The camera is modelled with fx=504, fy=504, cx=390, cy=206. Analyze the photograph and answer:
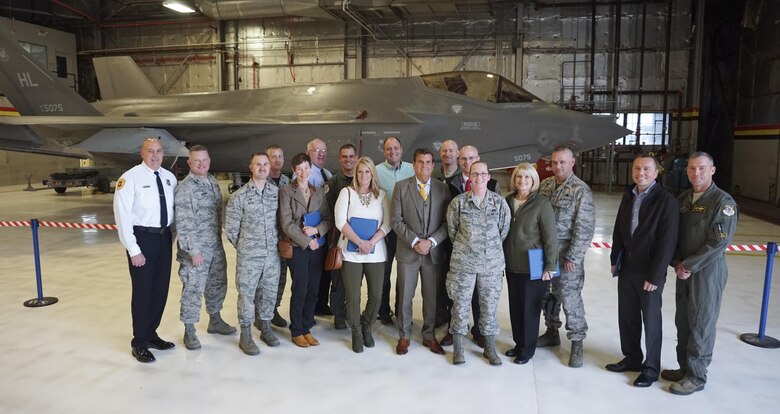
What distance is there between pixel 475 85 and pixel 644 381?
7.35 m

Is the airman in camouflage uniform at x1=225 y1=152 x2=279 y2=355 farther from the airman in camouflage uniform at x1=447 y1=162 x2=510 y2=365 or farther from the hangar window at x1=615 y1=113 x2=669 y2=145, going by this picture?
the hangar window at x1=615 y1=113 x2=669 y2=145

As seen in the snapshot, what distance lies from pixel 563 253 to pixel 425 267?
1.20 meters

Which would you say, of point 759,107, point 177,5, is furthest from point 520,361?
point 177,5

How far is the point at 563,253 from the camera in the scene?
432 cm

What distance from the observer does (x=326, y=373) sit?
423cm

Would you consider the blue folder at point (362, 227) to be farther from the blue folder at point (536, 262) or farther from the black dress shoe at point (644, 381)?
the black dress shoe at point (644, 381)

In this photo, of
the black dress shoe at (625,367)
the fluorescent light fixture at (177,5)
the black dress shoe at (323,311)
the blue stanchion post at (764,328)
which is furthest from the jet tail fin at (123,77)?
the blue stanchion post at (764,328)

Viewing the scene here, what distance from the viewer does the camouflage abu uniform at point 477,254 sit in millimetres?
4160

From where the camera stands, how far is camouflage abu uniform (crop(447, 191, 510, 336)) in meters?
4.16

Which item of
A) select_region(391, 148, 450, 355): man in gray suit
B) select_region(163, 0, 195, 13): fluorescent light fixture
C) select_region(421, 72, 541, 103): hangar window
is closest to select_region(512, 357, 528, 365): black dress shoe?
select_region(391, 148, 450, 355): man in gray suit

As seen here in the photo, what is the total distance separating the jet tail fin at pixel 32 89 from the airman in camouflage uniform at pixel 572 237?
11.1 m

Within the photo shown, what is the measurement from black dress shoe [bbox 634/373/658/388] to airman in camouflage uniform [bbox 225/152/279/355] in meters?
3.14

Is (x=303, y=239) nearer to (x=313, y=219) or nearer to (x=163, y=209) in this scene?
(x=313, y=219)

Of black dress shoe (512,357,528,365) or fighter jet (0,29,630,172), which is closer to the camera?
black dress shoe (512,357,528,365)
